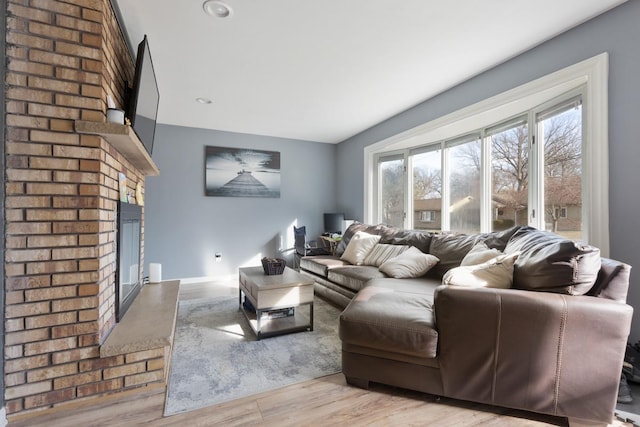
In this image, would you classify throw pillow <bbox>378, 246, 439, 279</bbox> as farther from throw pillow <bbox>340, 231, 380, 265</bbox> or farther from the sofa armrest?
the sofa armrest

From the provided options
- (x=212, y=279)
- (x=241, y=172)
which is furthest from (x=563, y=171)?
(x=212, y=279)

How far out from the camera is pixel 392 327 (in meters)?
1.56

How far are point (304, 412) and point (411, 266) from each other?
66.3 inches

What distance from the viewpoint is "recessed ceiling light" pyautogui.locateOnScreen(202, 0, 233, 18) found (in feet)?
5.93

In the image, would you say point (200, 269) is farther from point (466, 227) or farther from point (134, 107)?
point (466, 227)

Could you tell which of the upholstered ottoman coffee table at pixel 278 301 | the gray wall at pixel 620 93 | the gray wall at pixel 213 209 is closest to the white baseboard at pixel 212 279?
the gray wall at pixel 213 209

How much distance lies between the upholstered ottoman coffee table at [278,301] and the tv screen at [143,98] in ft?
4.91

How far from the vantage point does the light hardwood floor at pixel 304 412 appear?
1396 mm

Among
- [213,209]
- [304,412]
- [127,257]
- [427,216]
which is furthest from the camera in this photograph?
[213,209]

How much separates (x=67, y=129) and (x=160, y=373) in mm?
1497

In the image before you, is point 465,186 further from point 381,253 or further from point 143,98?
point 143,98

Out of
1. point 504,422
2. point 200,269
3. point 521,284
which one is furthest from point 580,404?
point 200,269

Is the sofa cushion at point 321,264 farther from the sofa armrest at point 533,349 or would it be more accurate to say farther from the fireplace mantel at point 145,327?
the sofa armrest at point 533,349

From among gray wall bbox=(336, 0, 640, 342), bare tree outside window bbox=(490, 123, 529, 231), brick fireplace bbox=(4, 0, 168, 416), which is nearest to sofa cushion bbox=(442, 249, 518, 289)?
gray wall bbox=(336, 0, 640, 342)
